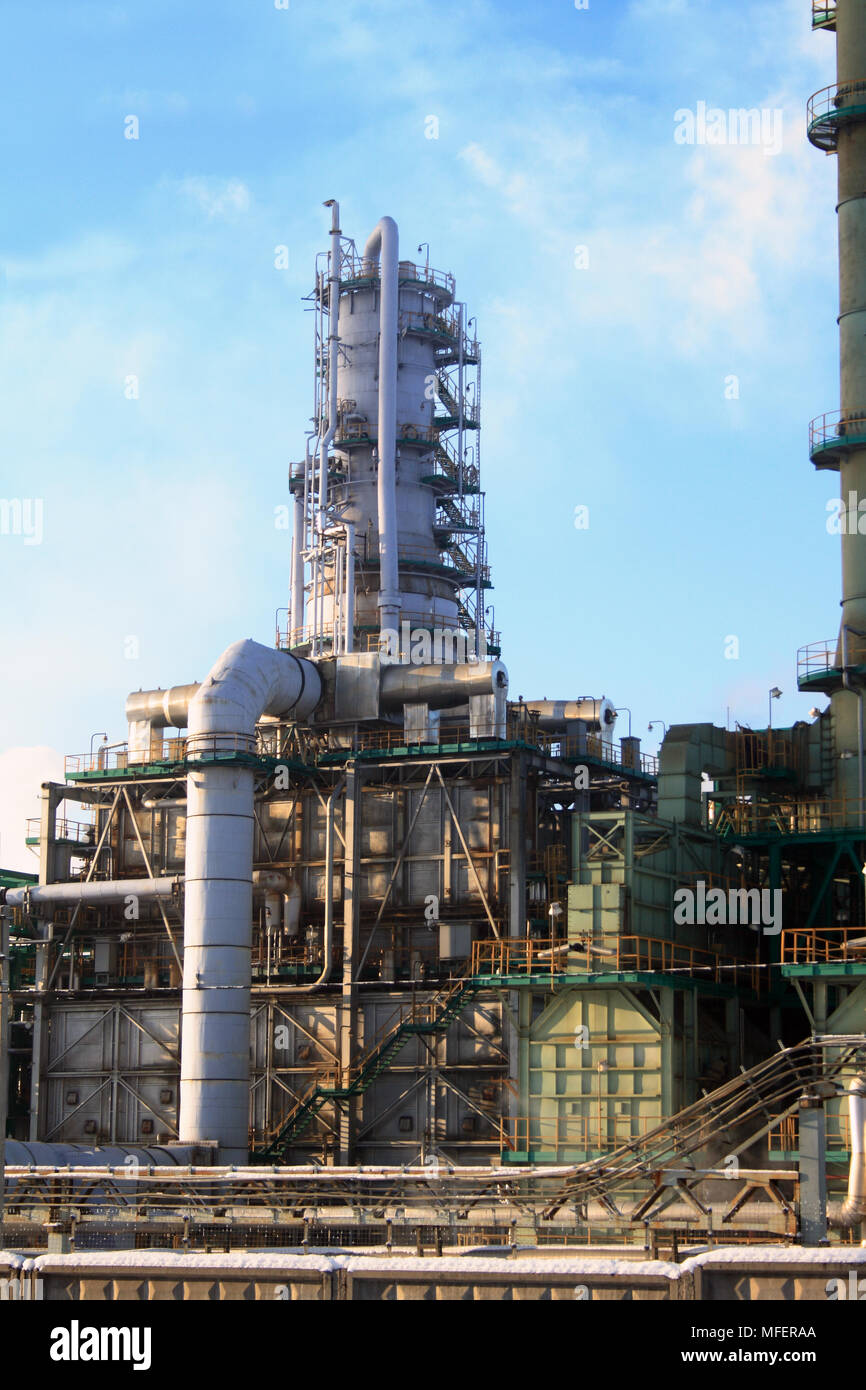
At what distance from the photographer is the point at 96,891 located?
5997 centimetres

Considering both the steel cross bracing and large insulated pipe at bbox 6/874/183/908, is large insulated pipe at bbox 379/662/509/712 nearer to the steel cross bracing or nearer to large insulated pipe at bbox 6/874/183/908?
large insulated pipe at bbox 6/874/183/908

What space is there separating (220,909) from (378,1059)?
6416 mm

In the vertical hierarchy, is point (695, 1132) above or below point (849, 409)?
below

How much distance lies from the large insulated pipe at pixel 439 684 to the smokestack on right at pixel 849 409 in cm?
955

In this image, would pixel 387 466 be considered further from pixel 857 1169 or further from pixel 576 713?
pixel 857 1169

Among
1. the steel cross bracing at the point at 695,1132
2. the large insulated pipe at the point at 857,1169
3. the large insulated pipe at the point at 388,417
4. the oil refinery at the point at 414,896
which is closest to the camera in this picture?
the steel cross bracing at the point at 695,1132

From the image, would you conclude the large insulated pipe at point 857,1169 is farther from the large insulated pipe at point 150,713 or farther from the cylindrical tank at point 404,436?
the cylindrical tank at point 404,436

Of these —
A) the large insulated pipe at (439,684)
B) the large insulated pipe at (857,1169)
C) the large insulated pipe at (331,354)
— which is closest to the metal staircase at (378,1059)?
the large insulated pipe at (439,684)

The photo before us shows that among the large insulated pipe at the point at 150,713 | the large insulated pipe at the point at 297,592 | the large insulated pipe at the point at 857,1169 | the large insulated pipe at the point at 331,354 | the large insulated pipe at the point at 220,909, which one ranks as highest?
the large insulated pipe at the point at 331,354

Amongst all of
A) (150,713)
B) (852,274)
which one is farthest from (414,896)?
(852,274)

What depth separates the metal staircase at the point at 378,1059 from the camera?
177 ft

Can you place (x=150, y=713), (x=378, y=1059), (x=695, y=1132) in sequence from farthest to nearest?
(x=150, y=713)
(x=378, y=1059)
(x=695, y=1132)

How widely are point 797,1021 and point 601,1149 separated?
10916 mm
